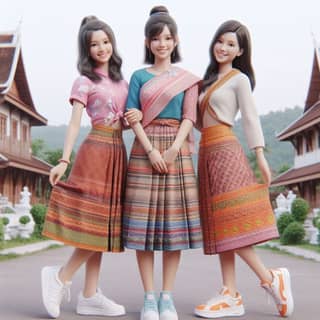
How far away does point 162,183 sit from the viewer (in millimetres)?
4285

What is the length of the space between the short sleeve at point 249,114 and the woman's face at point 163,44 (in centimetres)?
56

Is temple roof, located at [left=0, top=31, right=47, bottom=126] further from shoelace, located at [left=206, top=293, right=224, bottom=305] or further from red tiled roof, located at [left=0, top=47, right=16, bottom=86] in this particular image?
shoelace, located at [left=206, top=293, right=224, bottom=305]

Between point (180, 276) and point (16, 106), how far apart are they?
607 inches

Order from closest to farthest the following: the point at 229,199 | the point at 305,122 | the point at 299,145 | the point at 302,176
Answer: the point at 229,199 < the point at 302,176 < the point at 305,122 < the point at 299,145

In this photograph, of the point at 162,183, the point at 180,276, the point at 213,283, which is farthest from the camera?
the point at 180,276

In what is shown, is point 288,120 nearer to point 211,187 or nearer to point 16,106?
point 16,106

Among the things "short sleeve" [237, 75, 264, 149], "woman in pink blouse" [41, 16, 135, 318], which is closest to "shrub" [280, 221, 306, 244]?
"short sleeve" [237, 75, 264, 149]

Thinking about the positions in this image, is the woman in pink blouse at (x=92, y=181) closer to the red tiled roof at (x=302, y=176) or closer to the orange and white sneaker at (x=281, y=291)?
the orange and white sneaker at (x=281, y=291)

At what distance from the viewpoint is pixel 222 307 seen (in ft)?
14.7

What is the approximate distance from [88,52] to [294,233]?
1251 centimetres

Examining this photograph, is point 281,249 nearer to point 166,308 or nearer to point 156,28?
point 166,308

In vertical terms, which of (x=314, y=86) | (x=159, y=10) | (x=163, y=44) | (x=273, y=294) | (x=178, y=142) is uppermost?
(x=314, y=86)

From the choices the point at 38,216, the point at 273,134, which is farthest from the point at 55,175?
the point at 273,134

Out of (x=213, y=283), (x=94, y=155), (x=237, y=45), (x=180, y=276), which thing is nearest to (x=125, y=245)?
(x=94, y=155)
